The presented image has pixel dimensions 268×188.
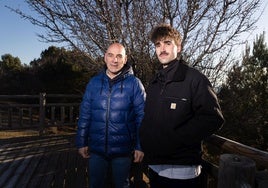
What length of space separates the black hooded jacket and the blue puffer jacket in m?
0.70

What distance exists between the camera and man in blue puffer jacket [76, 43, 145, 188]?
106 inches

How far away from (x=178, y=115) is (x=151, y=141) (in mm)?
280

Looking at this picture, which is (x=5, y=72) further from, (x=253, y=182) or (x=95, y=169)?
(x=253, y=182)

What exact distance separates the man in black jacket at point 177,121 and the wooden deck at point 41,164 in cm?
263

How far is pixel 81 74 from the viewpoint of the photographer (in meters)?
16.2

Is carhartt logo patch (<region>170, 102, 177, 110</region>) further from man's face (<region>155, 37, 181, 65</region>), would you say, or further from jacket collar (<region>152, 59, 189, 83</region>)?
man's face (<region>155, 37, 181, 65</region>)

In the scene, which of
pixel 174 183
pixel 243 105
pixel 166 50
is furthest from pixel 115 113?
pixel 243 105

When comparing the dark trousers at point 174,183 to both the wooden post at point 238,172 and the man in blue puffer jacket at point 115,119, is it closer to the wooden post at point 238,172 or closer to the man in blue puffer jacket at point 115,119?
the wooden post at point 238,172

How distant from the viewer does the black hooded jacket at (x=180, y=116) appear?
1.76m

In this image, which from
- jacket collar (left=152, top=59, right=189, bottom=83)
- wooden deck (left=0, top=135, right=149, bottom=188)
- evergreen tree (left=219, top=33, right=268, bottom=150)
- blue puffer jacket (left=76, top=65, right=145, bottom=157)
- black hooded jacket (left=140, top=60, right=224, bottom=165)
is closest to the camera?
black hooded jacket (left=140, top=60, right=224, bottom=165)

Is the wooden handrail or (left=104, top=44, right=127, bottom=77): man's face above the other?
(left=104, top=44, right=127, bottom=77): man's face

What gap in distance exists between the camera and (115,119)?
8.79ft

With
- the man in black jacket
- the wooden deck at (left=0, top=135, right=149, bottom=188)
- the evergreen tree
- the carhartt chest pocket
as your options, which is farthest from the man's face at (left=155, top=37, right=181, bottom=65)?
the evergreen tree

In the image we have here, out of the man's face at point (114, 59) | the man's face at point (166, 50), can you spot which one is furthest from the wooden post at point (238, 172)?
the man's face at point (114, 59)
